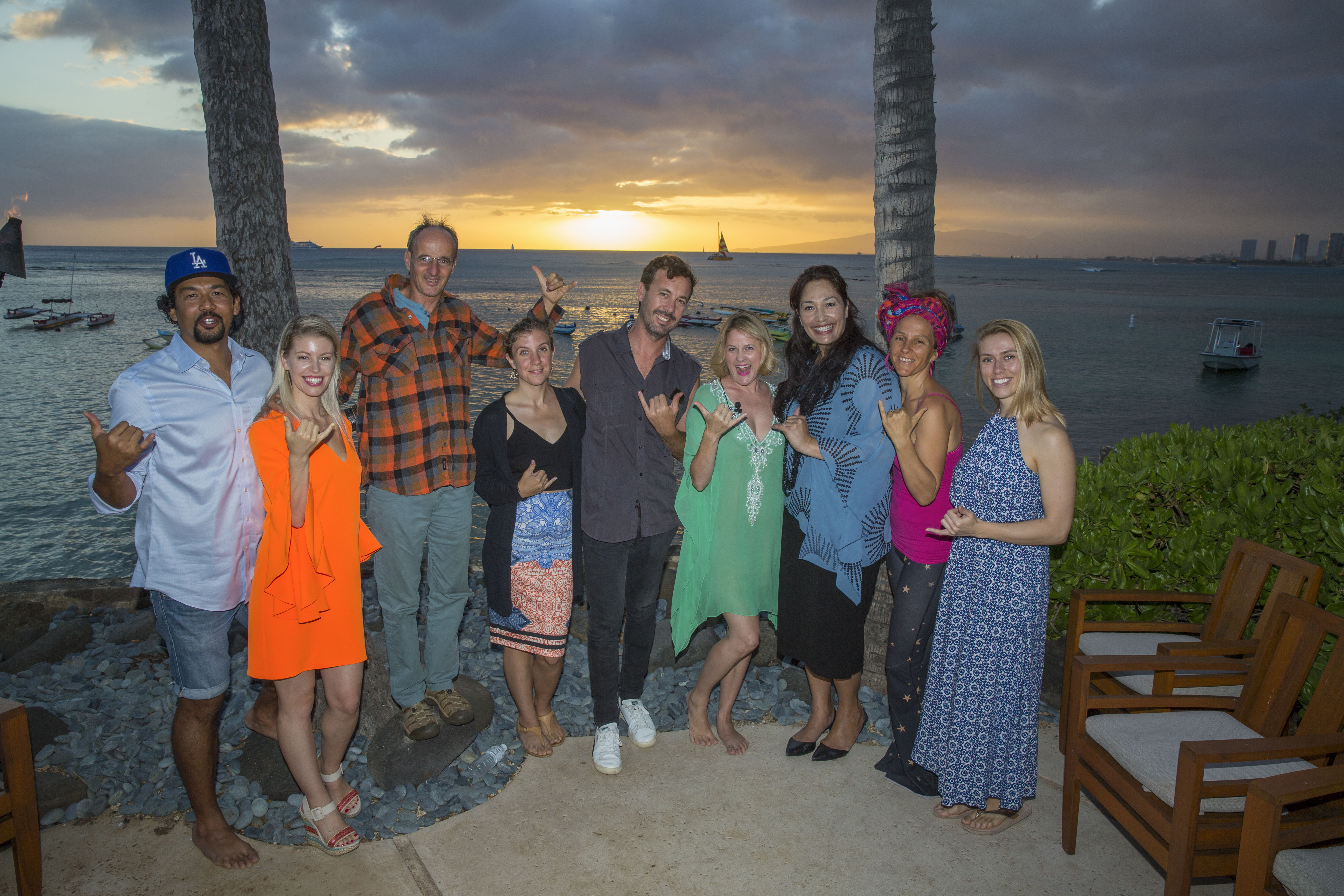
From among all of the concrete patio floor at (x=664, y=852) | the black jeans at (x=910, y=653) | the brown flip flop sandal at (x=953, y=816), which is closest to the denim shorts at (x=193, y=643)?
the concrete patio floor at (x=664, y=852)

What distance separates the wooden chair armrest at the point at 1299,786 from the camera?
225cm

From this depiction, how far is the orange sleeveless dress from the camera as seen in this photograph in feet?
9.43

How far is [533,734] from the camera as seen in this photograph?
3908 millimetres

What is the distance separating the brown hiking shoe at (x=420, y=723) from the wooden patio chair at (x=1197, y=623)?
10.1 ft

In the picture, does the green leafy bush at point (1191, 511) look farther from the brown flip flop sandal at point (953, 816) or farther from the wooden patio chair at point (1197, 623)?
the brown flip flop sandal at point (953, 816)

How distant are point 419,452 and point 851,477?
2183 millimetres

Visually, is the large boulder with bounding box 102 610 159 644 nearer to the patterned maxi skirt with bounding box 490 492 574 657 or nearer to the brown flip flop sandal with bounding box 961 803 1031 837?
the patterned maxi skirt with bounding box 490 492 574 657

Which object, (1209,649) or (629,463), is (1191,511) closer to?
(1209,649)

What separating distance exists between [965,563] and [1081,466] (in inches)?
104

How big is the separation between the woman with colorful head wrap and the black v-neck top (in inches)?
63.3

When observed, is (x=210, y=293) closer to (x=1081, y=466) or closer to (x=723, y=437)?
(x=723, y=437)

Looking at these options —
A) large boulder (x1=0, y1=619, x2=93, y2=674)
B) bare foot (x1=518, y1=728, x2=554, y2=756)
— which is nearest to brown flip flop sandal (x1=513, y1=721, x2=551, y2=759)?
bare foot (x1=518, y1=728, x2=554, y2=756)

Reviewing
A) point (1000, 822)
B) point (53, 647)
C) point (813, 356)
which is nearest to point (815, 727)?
point (1000, 822)

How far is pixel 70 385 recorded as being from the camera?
23.9 metres
